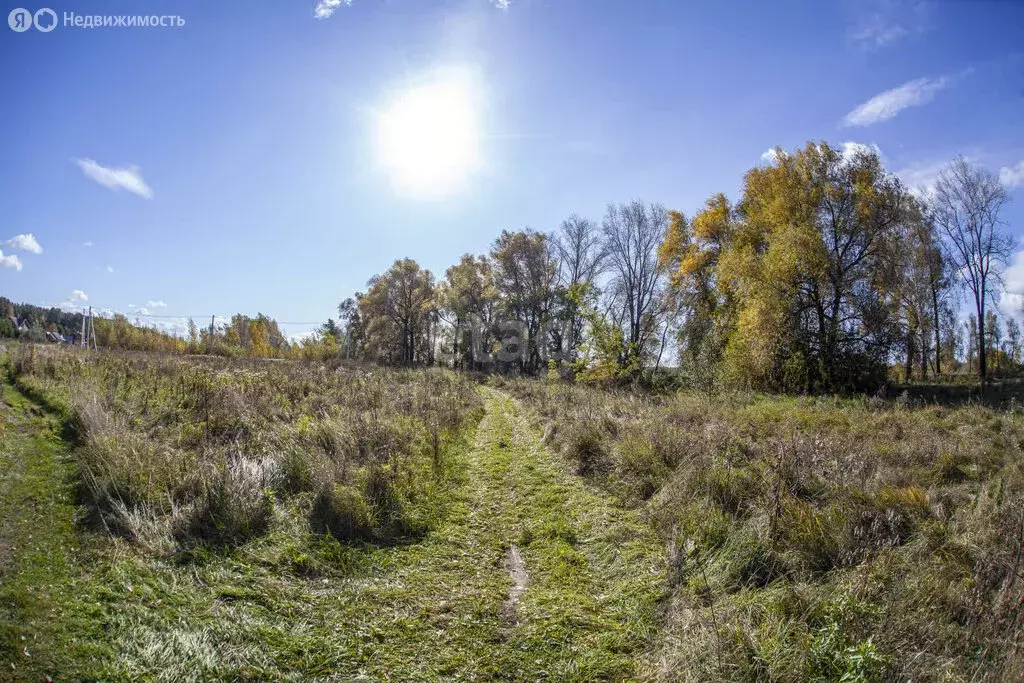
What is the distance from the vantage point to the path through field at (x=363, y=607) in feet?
10.1

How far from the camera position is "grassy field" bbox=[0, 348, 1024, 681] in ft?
9.84

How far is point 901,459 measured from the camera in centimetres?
700

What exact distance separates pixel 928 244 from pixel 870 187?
290 inches

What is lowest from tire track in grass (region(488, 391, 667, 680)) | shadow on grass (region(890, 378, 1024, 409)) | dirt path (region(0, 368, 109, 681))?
tire track in grass (region(488, 391, 667, 680))

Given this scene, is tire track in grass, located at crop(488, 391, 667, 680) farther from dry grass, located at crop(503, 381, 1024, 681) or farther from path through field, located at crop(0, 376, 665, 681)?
dry grass, located at crop(503, 381, 1024, 681)

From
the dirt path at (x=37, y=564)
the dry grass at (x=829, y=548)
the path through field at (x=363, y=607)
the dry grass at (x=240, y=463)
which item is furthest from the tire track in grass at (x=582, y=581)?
the dirt path at (x=37, y=564)

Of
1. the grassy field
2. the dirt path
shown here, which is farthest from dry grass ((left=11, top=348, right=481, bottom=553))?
the dirt path

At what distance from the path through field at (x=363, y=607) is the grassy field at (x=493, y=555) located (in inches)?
0.9

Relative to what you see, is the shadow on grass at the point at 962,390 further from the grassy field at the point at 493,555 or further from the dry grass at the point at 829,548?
the grassy field at the point at 493,555

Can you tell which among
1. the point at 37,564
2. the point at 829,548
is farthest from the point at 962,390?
the point at 37,564

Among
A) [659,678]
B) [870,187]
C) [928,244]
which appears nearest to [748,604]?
[659,678]

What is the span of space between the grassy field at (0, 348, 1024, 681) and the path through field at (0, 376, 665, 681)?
2cm

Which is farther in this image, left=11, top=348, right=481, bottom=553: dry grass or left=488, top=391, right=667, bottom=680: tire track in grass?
left=11, top=348, right=481, bottom=553: dry grass

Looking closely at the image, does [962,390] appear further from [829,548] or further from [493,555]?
[493,555]
